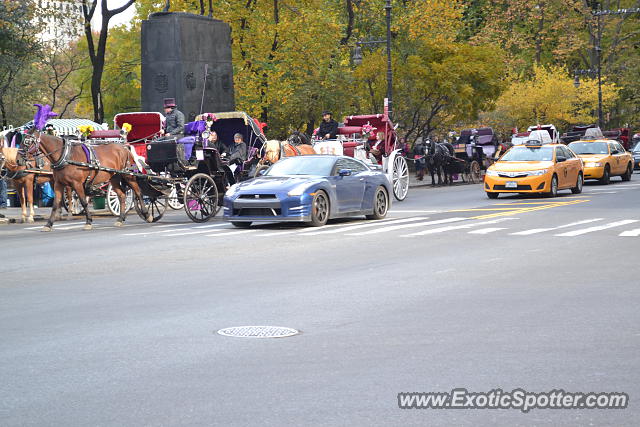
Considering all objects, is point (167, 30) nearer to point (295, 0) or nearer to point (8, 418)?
point (295, 0)

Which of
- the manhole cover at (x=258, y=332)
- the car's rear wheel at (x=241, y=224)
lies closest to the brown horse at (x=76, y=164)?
the car's rear wheel at (x=241, y=224)

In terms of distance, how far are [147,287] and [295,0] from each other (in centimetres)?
3885

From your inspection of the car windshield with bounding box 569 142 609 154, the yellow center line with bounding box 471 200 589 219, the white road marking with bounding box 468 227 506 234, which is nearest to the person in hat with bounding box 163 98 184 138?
the yellow center line with bounding box 471 200 589 219

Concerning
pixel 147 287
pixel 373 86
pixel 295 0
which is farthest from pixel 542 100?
pixel 147 287

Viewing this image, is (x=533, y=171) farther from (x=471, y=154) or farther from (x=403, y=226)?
(x=471, y=154)

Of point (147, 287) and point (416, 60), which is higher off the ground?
point (416, 60)

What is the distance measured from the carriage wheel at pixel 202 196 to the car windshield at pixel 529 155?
10237mm

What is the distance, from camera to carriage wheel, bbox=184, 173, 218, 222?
2464 cm

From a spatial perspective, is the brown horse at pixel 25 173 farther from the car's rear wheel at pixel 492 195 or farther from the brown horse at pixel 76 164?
the car's rear wheel at pixel 492 195

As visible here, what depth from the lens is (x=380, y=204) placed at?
939 inches

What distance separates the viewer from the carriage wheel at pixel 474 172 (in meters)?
47.9

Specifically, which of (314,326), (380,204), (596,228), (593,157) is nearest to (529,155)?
(380,204)

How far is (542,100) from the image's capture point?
72.5m

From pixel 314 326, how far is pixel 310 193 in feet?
38.1
